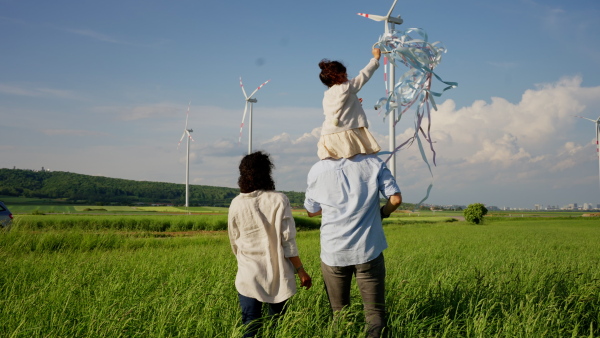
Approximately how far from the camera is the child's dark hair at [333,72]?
3.30 metres

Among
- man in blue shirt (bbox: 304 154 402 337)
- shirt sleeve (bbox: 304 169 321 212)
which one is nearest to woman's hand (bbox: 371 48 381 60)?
man in blue shirt (bbox: 304 154 402 337)

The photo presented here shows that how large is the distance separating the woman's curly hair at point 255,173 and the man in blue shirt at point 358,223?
38 centimetres

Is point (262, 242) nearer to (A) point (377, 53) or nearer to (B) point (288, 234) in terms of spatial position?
(B) point (288, 234)

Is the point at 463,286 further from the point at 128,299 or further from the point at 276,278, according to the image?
the point at 128,299

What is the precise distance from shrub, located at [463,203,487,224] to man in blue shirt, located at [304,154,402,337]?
36.5 metres

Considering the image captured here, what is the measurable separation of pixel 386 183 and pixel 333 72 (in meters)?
0.92

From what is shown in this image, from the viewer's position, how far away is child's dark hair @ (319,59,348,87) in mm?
3301

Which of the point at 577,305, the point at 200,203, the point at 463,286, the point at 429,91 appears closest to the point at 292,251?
the point at 429,91

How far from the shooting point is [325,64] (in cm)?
336

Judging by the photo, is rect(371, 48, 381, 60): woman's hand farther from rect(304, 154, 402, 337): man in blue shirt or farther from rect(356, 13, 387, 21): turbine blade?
rect(356, 13, 387, 21): turbine blade

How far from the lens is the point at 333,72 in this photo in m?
3.31

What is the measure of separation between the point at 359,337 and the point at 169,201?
9050 centimetres

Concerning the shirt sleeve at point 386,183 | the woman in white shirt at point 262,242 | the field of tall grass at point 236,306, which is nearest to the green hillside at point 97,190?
the field of tall grass at point 236,306

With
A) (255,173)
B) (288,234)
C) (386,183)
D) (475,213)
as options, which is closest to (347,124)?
(386,183)
